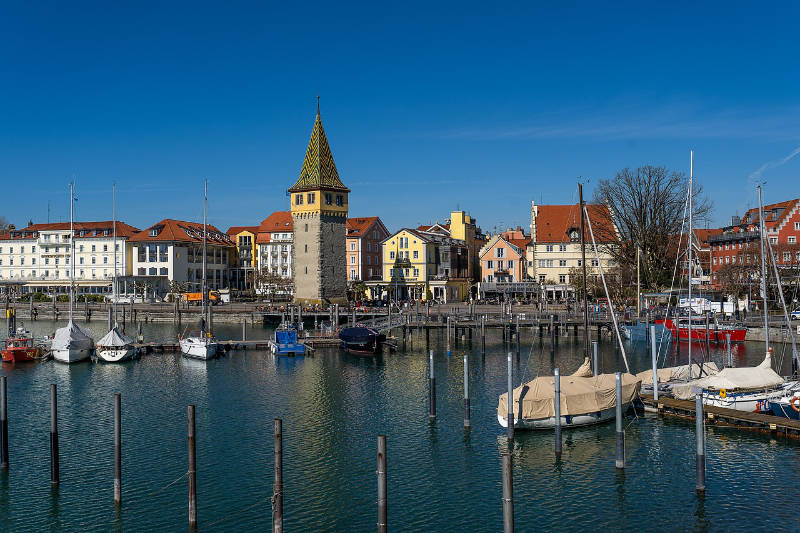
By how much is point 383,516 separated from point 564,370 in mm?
34210

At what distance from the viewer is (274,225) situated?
473 ft

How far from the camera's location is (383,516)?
67.8 feet

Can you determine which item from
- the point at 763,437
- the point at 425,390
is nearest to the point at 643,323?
the point at 425,390

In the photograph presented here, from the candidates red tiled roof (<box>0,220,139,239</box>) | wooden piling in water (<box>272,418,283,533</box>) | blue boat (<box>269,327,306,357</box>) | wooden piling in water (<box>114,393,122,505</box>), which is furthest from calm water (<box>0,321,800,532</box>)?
red tiled roof (<box>0,220,139,239</box>)

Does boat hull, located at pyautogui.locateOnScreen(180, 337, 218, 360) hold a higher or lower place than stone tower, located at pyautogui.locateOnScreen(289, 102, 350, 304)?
lower

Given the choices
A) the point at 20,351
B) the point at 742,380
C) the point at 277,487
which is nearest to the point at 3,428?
the point at 277,487

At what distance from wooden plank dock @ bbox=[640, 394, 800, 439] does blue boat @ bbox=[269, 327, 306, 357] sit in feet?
106

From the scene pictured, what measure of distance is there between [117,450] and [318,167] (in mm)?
76261

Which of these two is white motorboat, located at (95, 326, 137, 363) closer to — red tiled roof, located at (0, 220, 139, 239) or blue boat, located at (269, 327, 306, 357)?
blue boat, located at (269, 327, 306, 357)

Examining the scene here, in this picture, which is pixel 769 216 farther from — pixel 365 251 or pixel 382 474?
pixel 382 474

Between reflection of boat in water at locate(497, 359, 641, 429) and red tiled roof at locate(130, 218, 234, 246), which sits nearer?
reflection of boat in water at locate(497, 359, 641, 429)

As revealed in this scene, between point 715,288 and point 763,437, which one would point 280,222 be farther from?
point 763,437

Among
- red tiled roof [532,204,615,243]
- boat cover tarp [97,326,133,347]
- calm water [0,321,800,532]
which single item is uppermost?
red tiled roof [532,204,615,243]

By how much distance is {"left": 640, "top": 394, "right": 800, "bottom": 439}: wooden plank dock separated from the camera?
31.5 meters
